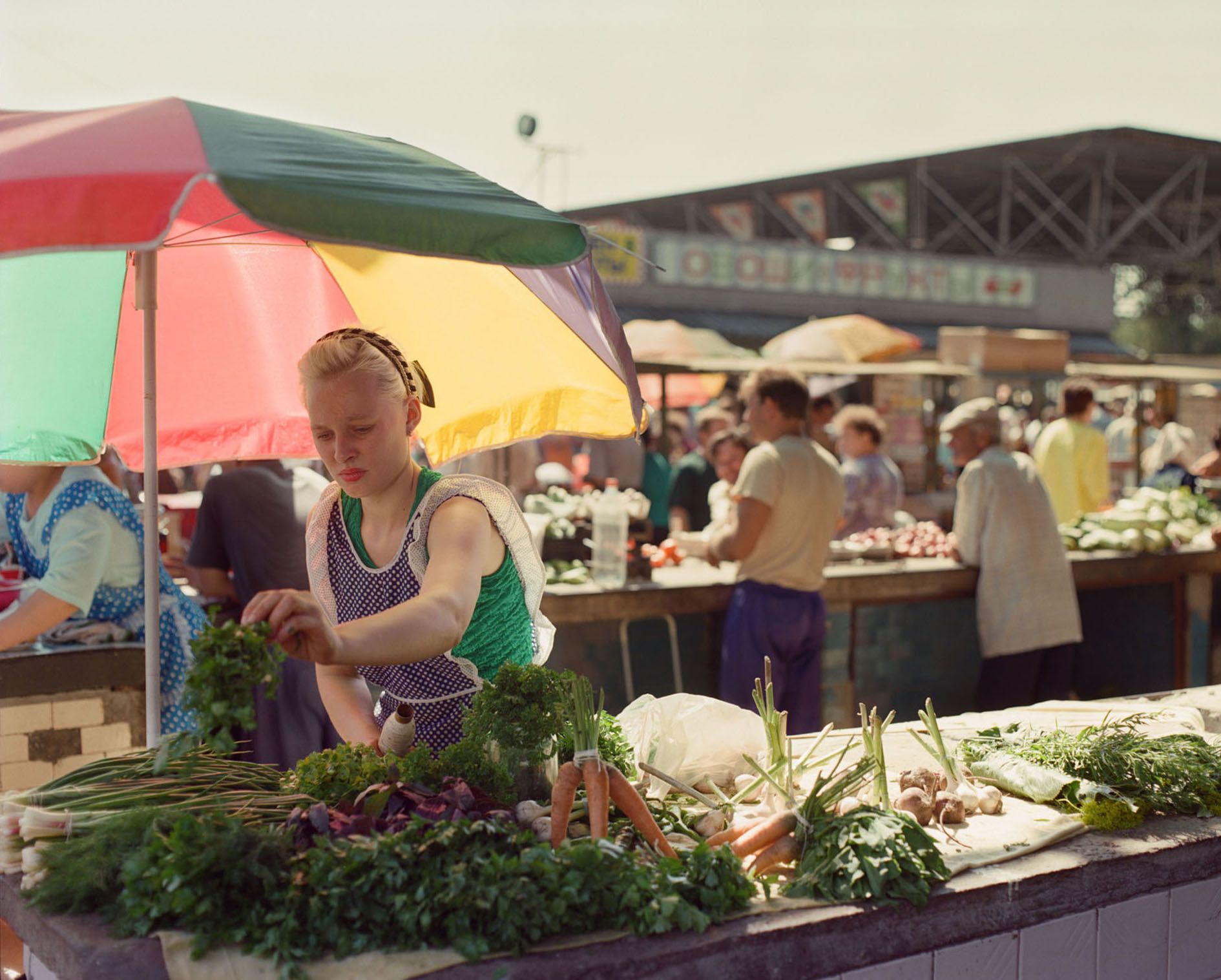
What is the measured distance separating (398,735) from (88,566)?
193cm

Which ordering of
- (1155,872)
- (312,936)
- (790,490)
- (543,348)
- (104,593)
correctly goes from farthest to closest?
(790,490)
(104,593)
(543,348)
(1155,872)
(312,936)

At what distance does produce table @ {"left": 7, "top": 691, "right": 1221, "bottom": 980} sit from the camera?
1979 millimetres

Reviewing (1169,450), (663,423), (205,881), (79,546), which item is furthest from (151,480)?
(1169,450)

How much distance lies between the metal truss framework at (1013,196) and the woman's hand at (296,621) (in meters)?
23.6

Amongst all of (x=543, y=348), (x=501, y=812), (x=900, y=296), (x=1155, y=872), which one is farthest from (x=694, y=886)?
(x=900, y=296)

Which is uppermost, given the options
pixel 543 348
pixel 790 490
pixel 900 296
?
pixel 900 296

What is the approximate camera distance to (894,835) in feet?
7.60

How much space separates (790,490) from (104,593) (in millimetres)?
2810

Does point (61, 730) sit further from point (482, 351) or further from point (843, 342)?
point (843, 342)

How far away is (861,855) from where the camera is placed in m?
2.26

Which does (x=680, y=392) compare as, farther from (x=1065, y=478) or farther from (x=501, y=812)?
(x=501, y=812)

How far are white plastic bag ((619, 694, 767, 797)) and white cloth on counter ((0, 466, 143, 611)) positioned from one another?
197 centimetres

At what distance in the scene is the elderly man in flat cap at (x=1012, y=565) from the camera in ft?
20.4

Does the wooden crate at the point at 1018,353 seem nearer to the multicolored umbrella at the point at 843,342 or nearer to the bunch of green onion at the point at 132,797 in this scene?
the multicolored umbrella at the point at 843,342
